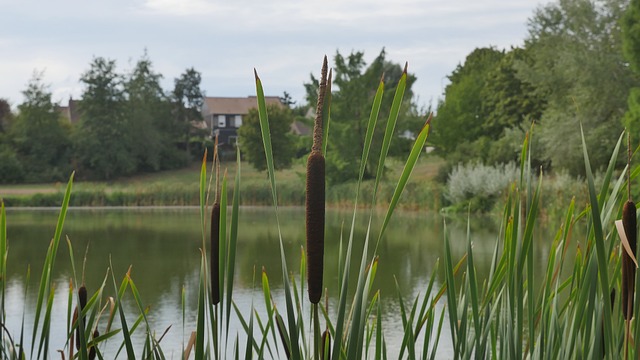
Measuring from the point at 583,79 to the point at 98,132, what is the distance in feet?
76.1

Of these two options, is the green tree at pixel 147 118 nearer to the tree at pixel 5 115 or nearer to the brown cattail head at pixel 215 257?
Answer: the tree at pixel 5 115

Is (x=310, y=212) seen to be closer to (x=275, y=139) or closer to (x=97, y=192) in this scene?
(x=97, y=192)

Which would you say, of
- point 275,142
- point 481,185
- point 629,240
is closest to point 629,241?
point 629,240

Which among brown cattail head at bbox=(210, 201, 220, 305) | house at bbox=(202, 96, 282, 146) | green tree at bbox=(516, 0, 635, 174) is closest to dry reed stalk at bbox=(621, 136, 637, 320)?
brown cattail head at bbox=(210, 201, 220, 305)

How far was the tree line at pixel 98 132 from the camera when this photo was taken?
36562 millimetres

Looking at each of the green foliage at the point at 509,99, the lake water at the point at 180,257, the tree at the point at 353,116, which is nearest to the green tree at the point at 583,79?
the green foliage at the point at 509,99

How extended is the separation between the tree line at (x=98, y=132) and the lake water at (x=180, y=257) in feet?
48.6

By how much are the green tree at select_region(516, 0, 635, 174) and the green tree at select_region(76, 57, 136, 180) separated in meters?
19.7

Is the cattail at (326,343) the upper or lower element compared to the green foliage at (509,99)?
lower

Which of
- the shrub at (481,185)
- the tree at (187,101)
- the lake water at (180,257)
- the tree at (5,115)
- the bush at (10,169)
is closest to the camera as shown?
the lake water at (180,257)

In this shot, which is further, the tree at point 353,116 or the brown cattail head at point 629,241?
the tree at point 353,116

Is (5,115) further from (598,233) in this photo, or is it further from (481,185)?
(598,233)

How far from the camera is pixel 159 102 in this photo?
141 feet

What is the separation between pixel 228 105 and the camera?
56188 mm
